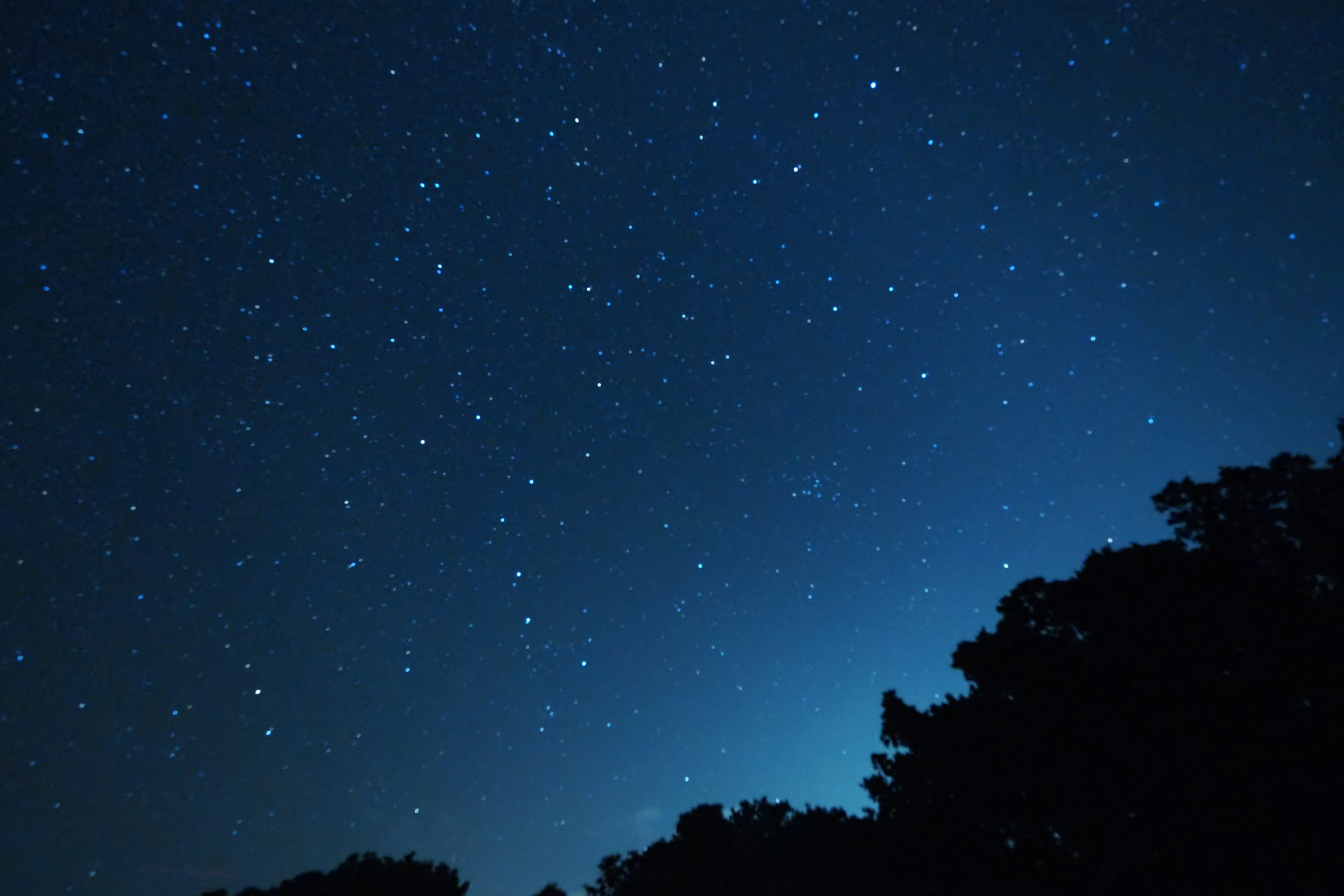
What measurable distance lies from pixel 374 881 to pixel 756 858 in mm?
12939

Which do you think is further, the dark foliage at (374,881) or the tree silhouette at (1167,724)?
the dark foliage at (374,881)

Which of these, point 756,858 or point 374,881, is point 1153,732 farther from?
point 374,881

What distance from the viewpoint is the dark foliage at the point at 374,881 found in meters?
20.6

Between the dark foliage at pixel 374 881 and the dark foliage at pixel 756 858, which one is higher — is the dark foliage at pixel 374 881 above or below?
above

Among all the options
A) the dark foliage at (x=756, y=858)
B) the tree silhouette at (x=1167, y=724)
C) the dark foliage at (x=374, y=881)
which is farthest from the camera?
the dark foliage at (x=374, y=881)

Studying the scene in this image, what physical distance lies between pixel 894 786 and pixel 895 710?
1322 millimetres

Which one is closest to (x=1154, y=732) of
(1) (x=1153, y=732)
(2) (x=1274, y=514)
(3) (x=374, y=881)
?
(1) (x=1153, y=732)

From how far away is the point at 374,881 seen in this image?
68.5 ft

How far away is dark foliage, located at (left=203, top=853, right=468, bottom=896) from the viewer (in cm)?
2061

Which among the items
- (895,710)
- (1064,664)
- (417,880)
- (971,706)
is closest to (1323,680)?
(1064,664)

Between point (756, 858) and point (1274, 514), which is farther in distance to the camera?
point (756, 858)

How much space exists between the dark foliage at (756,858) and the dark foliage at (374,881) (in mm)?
5585

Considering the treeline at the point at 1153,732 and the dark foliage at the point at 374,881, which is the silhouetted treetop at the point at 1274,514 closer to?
the treeline at the point at 1153,732

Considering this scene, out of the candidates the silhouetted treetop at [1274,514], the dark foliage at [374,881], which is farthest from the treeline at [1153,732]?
the dark foliage at [374,881]
